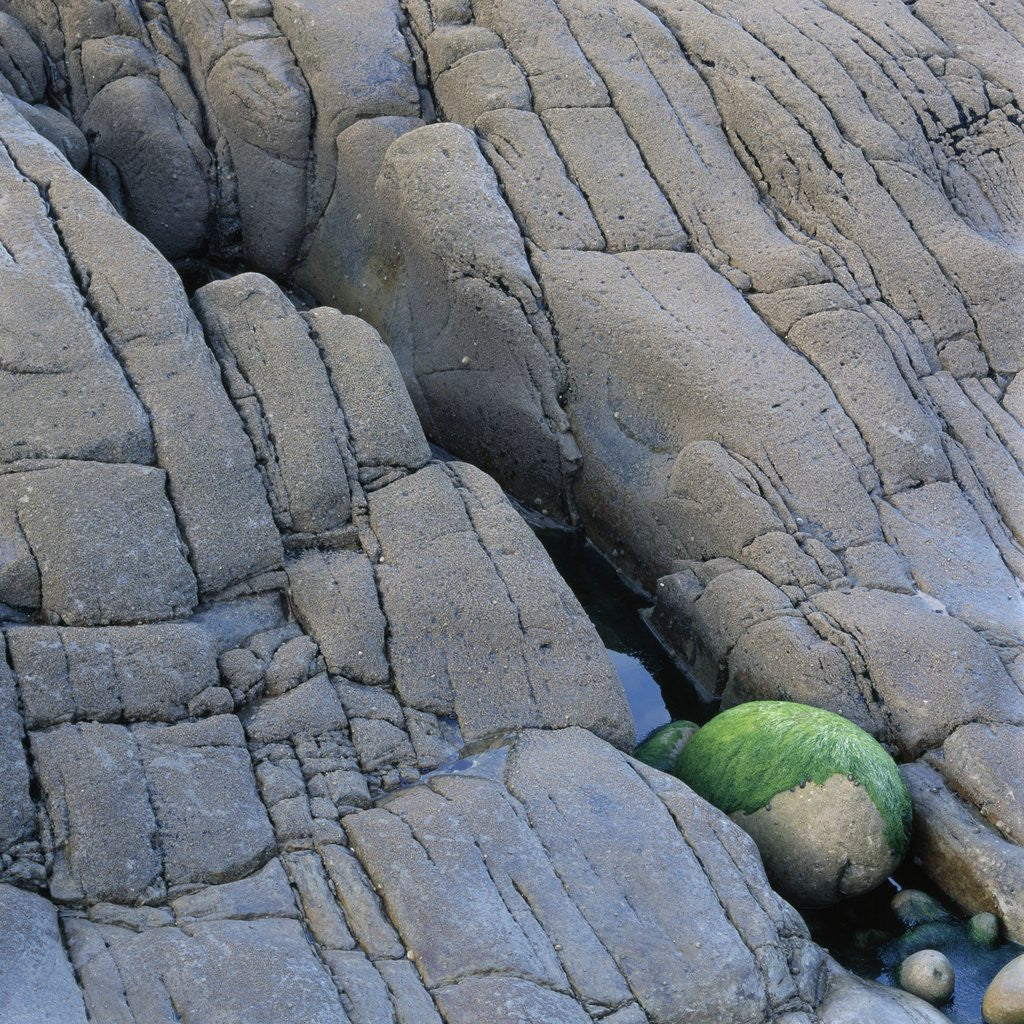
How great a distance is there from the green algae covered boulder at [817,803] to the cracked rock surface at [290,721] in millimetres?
532

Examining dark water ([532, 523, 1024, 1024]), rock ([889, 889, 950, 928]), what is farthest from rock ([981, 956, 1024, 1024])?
rock ([889, 889, 950, 928])

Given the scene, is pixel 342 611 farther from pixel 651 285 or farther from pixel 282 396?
pixel 651 285

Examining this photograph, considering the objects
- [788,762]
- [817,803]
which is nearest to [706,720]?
[788,762]

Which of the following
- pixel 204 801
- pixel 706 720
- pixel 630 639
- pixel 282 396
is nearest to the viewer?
pixel 204 801

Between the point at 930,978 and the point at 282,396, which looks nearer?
the point at 930,978

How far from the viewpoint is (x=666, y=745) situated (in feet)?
24.3

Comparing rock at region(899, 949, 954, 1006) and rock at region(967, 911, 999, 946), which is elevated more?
rock at region(967, 911, 999, 946)

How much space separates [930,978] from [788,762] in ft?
4.03

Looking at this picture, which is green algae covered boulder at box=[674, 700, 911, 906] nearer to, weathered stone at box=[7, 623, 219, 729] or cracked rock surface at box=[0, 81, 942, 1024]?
cracked rock surface at box=[0, 81, 942, 1024]

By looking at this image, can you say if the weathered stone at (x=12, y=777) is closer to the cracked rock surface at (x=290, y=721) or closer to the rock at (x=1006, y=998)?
the cracked rock surface at (x=290, y=721)

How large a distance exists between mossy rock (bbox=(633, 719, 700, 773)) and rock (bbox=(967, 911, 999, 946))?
1.76 meters

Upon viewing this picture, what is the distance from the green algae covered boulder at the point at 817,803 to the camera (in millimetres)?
6527

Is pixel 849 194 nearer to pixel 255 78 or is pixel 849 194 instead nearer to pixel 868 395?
pixel 868 395

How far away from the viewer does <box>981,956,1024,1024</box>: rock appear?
5.93 meters
